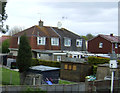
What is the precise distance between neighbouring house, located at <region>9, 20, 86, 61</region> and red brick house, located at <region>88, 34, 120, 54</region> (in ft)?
18.5

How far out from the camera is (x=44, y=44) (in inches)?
1320

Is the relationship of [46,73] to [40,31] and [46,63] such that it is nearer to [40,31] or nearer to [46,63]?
[46,63]

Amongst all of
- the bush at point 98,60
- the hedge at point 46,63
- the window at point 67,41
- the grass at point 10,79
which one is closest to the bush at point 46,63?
the hedge at point 46,63

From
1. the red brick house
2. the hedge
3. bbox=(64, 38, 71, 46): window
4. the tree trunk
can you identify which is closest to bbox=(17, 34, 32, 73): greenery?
the tree trunk

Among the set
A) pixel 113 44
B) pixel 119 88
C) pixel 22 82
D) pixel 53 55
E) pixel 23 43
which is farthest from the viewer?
pixel 113 44

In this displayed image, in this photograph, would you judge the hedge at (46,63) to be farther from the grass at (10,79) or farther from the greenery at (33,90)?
the greenery at (33,90)

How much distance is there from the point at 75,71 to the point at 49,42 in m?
14.4

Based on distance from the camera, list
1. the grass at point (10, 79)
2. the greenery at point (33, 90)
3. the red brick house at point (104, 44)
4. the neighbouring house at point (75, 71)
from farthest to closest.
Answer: the red brick house at point (104, 44), the neighbouring house at point (75, 71), the grass at point (10, 79), the greenery at point (33, 90)

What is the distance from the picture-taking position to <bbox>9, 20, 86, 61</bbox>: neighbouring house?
31.9 meters

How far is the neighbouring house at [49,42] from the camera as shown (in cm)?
3189

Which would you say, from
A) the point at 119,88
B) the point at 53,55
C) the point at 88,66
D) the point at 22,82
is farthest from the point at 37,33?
the point at 119,88

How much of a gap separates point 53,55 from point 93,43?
16.0 m

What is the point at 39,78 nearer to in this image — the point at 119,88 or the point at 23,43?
the point at 23,43

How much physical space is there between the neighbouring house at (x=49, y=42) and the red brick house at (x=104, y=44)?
222 inches
